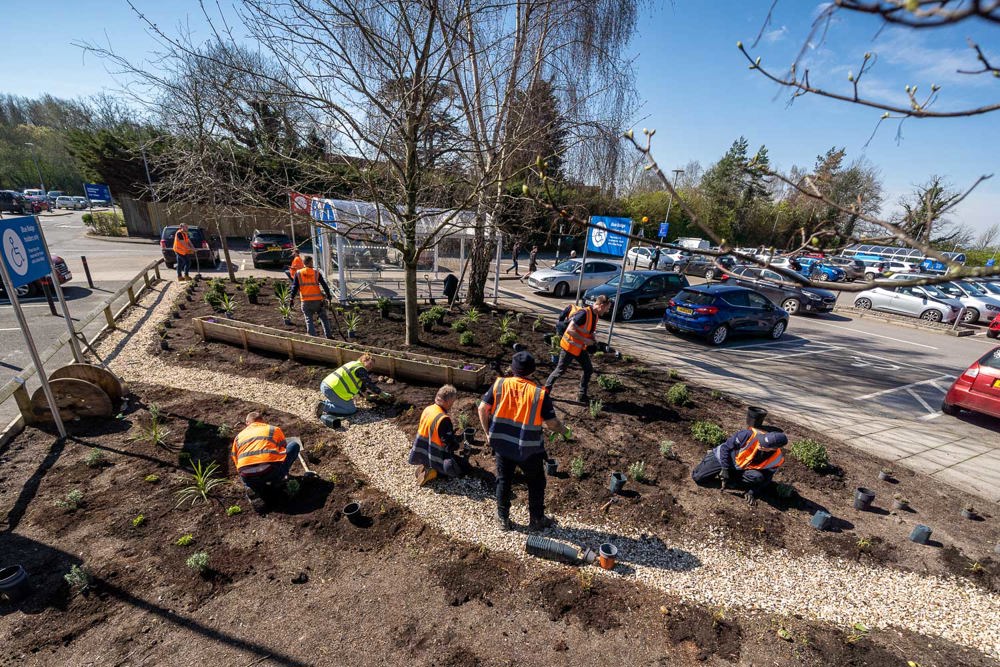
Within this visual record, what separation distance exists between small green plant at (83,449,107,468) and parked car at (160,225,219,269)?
1369 cm

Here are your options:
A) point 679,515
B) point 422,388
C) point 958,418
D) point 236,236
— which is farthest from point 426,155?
point 236,236

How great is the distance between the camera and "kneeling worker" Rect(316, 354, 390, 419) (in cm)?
584

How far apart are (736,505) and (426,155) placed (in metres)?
7.05

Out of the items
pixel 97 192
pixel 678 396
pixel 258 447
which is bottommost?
pixel 678 396

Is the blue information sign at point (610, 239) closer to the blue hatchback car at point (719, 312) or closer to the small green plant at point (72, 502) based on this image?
the blue hatchback car at point (719, 312)

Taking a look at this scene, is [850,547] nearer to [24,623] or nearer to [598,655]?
[598,655]

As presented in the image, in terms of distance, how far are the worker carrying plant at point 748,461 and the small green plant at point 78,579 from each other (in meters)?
5.99

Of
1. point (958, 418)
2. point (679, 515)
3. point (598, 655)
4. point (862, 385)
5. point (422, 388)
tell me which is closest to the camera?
point (598, 655)

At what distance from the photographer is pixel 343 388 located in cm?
585

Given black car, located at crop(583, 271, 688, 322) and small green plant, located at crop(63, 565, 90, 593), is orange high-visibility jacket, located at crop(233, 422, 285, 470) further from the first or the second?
black car, located at crop(583, 271, 688, 322)

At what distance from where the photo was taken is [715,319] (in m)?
10.6

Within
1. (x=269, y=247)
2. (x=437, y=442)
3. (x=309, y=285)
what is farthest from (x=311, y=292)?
(x=269, y=247)

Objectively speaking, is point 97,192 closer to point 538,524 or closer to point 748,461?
point 538,524

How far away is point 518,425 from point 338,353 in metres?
4.75
